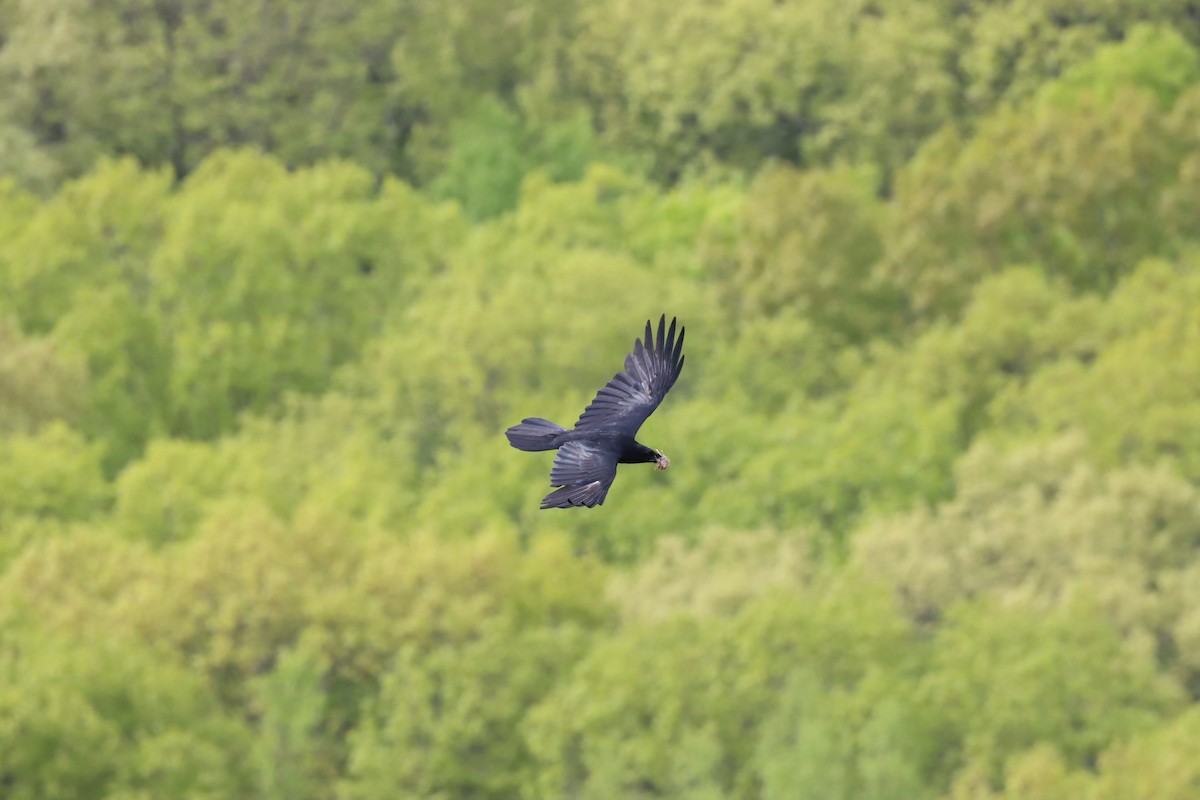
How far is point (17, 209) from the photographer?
133 metres

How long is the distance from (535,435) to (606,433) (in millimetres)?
639

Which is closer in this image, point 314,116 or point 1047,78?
point 1047,78

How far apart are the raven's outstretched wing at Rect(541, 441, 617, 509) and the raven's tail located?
1.44ft

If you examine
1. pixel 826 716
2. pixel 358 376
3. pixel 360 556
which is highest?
pixel 358 376

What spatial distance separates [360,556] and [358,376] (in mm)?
24512

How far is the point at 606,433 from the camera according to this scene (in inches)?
1216

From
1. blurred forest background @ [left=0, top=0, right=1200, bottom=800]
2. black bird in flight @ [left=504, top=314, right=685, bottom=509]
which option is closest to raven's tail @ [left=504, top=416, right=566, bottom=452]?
black bird in flight @ [left=504, top=314, right=685, bottom=509]

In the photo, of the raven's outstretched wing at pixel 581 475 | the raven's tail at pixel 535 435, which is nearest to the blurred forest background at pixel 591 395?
the raven's tail at pixel 535 435

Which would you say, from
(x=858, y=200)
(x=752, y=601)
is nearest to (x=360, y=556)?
(x=752, y=601)

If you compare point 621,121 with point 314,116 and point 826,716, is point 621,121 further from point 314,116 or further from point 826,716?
point 826,716

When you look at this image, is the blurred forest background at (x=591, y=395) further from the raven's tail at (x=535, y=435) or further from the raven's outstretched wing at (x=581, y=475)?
the raven's outstretched wing at (x=581, y=475)

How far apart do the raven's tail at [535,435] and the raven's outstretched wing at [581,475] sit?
17.3 inches

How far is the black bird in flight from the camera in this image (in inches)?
1159

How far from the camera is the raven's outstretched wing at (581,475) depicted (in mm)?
28938
